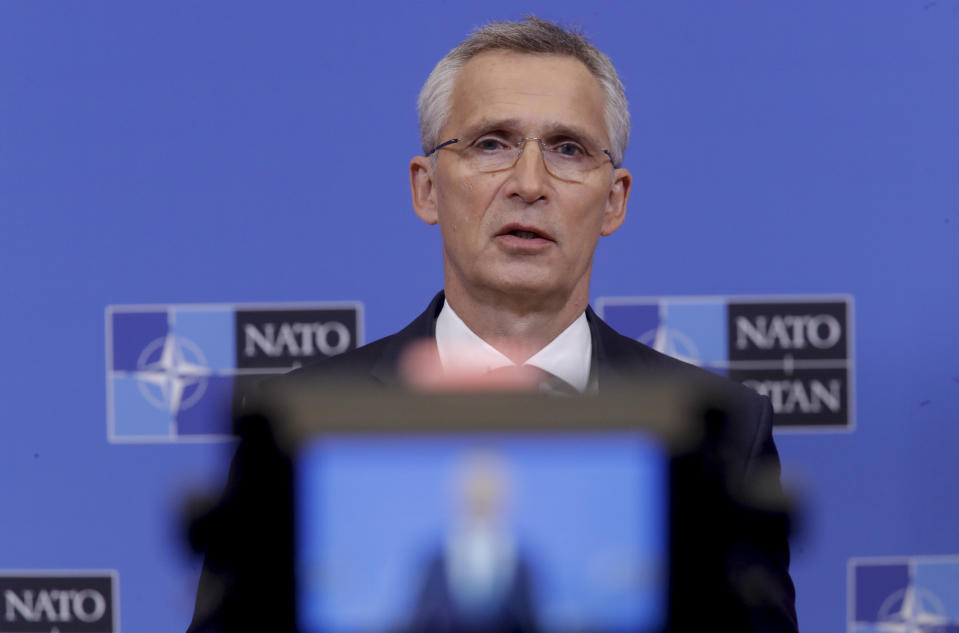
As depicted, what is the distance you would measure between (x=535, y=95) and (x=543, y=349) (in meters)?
0.26

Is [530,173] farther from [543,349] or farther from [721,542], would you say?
[721,542]

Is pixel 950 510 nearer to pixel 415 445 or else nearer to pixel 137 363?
pixel 137 363

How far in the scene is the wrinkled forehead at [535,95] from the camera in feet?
→ 2.71

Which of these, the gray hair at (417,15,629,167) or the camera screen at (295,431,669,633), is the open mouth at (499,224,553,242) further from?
the camera screen at (295,431,669,633)

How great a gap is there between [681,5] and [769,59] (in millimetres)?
181

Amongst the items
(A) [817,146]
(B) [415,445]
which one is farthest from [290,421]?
(A) [817,146]

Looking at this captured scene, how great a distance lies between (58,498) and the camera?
5.60ft

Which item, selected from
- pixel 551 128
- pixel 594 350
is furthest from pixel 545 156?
pixel 594 350

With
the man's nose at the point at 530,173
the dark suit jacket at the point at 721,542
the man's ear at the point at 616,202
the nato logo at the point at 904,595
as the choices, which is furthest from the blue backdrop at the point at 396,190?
the dark suit jacket at the point at 721,542

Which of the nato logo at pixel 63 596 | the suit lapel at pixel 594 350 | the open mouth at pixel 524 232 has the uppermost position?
the open mouth at pixel 524 232

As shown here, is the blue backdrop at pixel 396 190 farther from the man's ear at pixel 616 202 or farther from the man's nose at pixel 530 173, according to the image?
the man's nose at pixel 530 173

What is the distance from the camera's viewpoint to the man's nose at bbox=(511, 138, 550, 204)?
784 millimetres

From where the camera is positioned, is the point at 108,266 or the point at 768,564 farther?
the point at 108,266

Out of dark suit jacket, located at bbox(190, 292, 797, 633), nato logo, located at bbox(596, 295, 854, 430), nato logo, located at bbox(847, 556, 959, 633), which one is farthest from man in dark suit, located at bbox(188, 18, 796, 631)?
nato logo, located at bbox(847, 556, 959, 633)
